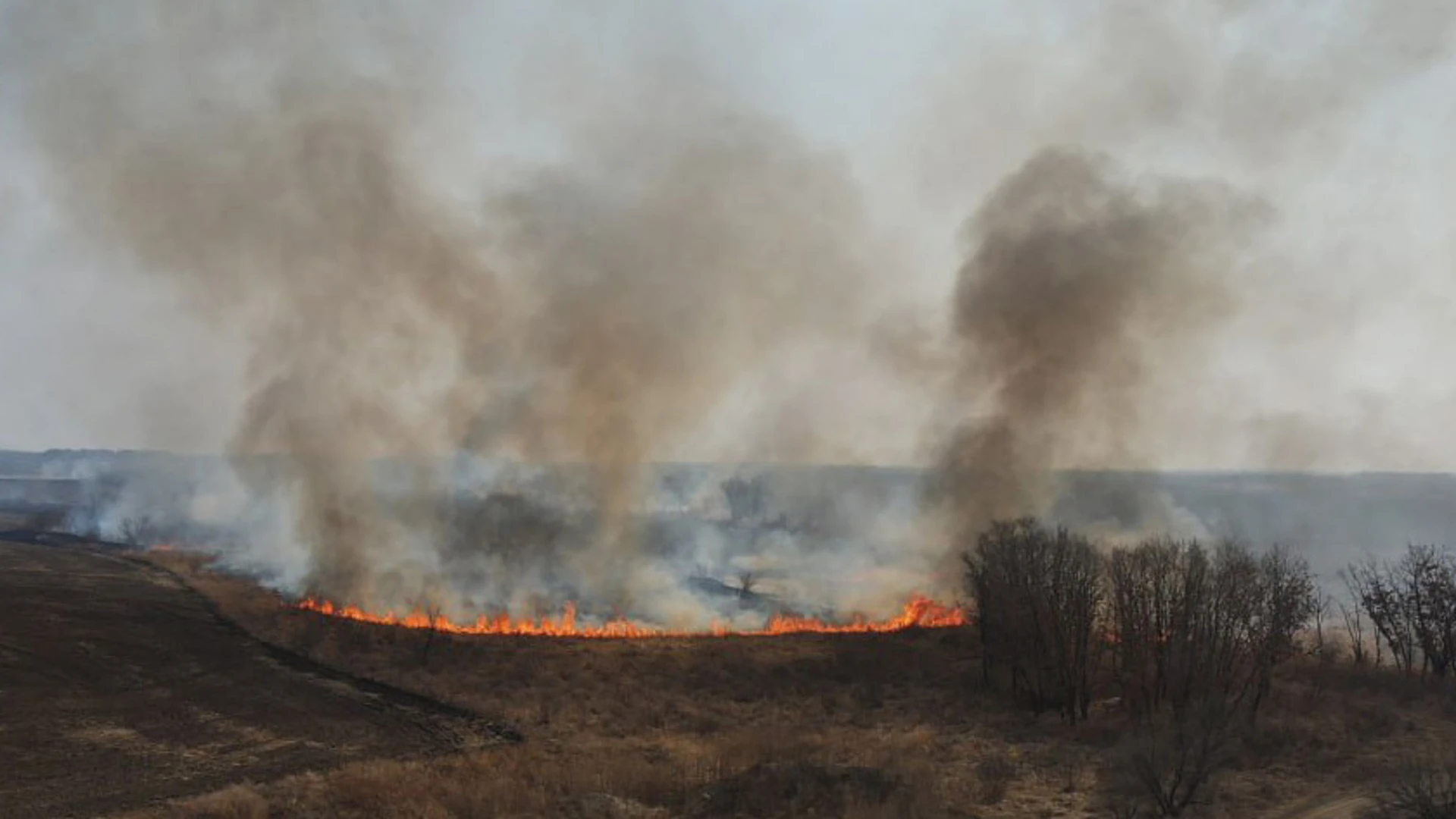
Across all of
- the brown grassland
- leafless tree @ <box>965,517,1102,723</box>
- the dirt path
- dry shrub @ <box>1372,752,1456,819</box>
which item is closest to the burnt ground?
the brown grassland

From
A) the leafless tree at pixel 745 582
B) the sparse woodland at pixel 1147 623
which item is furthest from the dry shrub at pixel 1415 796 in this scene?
the leafless tree at pixel 745 582

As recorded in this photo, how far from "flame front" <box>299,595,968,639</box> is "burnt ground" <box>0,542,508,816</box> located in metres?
6.17

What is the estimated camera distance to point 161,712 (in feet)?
82.8

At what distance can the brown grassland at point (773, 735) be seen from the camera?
17.8 meters

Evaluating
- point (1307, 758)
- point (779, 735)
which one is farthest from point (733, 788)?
point (1307, 758)

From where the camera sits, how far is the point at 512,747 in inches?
924

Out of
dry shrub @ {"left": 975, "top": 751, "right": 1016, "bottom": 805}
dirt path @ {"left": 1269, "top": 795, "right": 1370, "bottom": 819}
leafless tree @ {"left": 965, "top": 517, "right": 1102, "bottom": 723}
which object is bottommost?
dry shrub @ {"left": 975, "top": 751, "right": 1016, "bottom": 805}

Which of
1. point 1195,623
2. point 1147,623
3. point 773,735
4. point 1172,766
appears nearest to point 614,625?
point 773,735

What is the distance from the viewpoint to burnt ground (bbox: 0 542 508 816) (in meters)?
19.8

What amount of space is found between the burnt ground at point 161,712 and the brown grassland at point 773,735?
157 cm

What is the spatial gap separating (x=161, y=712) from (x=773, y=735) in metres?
18.5

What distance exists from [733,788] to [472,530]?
40.6 meters

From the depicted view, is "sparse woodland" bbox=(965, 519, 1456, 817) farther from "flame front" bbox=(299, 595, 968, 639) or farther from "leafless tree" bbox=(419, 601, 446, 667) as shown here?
"leafless tree" bbox=(419, 601, 446, 667)

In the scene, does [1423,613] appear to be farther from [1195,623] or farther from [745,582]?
[745,582]
